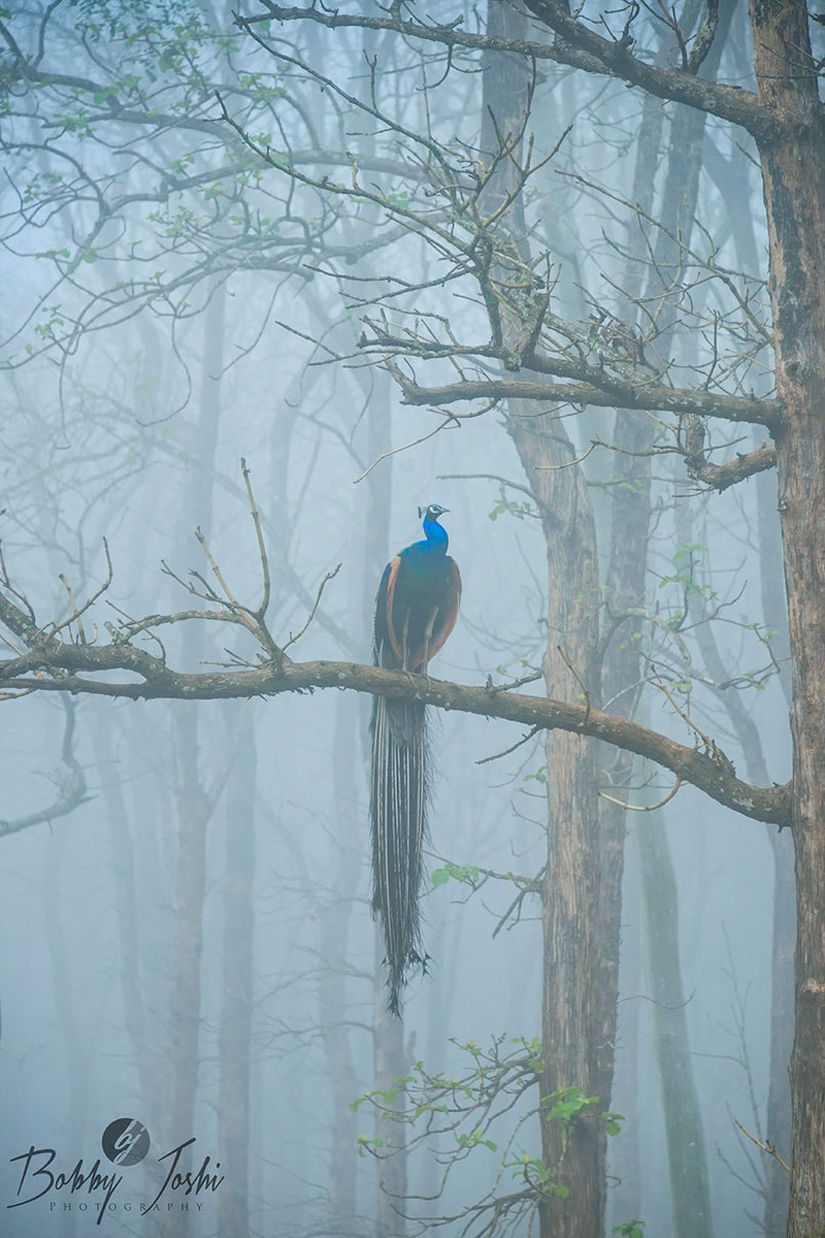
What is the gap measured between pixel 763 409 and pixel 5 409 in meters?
16.2

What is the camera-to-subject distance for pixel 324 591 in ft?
63.8

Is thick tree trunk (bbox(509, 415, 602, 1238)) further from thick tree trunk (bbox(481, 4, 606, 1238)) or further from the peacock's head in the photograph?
the peacock's head

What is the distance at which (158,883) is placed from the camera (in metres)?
17.1

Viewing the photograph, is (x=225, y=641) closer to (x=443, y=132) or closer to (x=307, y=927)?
(x=307, y=927)

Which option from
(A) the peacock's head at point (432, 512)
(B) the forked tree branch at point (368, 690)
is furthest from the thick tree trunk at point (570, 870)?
(B) the forked tree branch at point (368, 690)

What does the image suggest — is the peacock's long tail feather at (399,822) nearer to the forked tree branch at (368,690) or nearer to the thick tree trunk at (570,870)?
the forked tree branch at (368,690)

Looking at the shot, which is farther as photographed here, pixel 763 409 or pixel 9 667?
pixel 763 409

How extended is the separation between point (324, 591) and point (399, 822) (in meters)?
15.7

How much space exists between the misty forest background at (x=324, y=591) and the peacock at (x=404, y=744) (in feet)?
1.68

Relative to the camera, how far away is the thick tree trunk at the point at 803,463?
2824mm

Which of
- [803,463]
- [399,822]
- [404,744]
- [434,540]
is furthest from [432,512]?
[803,463]

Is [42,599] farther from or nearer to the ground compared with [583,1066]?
farther from the ground

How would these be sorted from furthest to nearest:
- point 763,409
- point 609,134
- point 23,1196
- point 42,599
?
1. point 42,599
2. point 23,1196
3. point 609,134
4. point 763,409

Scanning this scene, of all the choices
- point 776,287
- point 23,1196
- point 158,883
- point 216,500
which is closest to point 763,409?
point 776,287
